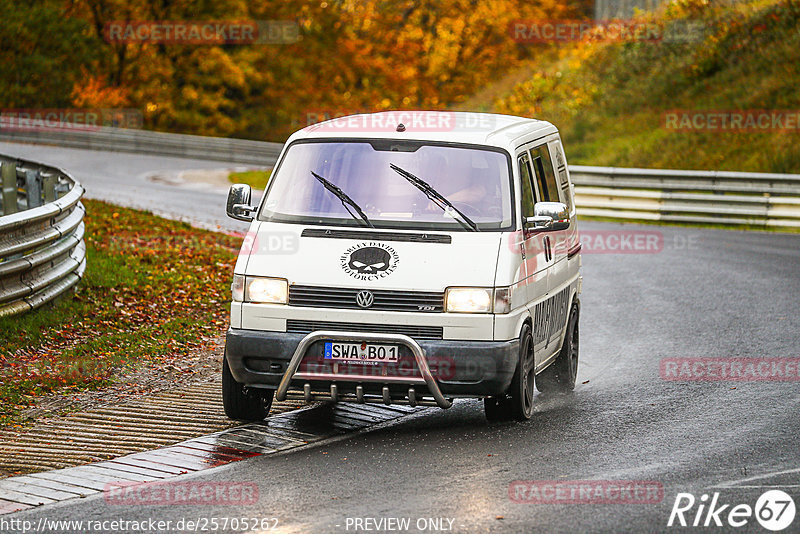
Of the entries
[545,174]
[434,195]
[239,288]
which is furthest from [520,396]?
[545,174]

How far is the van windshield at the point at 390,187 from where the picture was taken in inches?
350

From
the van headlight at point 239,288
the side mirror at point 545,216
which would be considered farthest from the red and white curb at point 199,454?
the side mirror at point 545,216

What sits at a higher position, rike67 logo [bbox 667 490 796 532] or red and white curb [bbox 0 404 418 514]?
rike67 logo [bbox 667 490 796 532]

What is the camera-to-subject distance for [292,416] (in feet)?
31.0

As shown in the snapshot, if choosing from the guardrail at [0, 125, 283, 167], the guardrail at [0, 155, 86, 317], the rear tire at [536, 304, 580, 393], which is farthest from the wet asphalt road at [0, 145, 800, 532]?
the guardrail at [0, 125, 283, 167]

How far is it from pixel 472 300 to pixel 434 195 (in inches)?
37.7

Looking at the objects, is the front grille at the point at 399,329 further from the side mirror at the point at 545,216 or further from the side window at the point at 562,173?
the side window at the point at 562,173

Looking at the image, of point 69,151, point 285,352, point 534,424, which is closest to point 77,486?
point 285,352

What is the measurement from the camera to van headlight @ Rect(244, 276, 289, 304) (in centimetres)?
850

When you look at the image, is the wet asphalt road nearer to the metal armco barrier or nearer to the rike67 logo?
the rike67 logo

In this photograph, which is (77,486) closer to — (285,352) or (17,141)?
(285,352)

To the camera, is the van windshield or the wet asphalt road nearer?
the wet asphalt road

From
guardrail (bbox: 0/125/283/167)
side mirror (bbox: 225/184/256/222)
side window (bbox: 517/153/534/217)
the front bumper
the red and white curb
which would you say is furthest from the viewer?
guardrail (bbox: 0/125/283/167)

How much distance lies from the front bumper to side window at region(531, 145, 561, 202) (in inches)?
74.2
